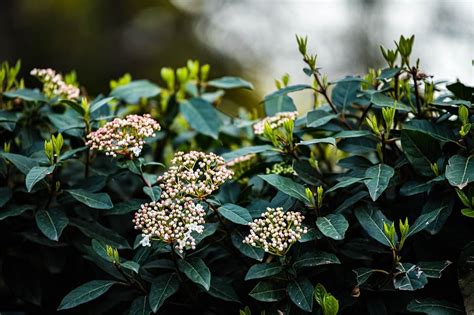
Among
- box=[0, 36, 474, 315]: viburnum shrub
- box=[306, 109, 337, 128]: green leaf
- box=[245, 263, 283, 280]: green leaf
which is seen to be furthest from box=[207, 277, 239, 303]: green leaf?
box=[306, 109, 337, 128]: green leaf

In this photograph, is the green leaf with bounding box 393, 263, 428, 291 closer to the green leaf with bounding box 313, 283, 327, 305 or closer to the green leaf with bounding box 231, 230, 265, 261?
the green leaf with bounding box 313, 283, 327, 305

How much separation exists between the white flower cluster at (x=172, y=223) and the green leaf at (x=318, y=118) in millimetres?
416

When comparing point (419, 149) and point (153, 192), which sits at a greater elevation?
point (419, 149)

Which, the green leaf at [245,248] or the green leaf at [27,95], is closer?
the green leaf at [245,248]

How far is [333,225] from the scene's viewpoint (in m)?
1.10

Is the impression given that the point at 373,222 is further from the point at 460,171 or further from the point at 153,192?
the point at 153,192

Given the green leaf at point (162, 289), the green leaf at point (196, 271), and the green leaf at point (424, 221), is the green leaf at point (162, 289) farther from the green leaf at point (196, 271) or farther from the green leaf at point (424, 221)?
the green leaf at point (424, 221)

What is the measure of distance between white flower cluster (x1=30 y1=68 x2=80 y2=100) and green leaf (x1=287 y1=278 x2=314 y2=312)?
885mm

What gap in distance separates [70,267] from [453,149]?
1066 millimetres

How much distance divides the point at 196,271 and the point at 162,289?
0.09 metres

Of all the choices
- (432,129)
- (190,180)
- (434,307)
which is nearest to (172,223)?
(190,180)

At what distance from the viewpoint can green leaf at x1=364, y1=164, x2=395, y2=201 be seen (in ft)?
3.64

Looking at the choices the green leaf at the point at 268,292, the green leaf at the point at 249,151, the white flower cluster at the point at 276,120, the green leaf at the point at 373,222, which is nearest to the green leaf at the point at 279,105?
the white flower cluster at the point at 276,120

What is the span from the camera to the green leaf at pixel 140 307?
1.16 meters
